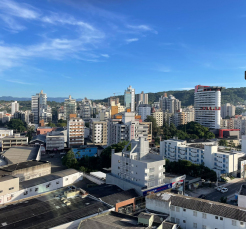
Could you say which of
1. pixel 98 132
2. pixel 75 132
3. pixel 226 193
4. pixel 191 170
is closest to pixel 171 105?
pixel 98 132

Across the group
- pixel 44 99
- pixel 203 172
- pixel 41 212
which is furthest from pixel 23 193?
pixel 44 99

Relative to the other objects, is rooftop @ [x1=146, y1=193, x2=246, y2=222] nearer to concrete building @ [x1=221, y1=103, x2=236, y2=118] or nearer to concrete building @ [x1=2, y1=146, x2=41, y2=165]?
concrete building @ [x1=2, y1=146, x2=41, y2=165]

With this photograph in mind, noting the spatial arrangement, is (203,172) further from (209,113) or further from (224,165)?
(209,113)

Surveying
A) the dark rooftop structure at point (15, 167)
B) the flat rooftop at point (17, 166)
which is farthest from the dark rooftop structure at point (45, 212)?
the flat rooftop at point (17, 166)

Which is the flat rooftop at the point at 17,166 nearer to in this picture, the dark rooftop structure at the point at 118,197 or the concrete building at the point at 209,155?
the dark rooftop structure at the point at 118,197

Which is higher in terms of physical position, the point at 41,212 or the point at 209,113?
the point at 209,113

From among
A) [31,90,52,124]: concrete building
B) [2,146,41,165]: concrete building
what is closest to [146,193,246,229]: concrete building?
[2,146,41,165]: concrete building
